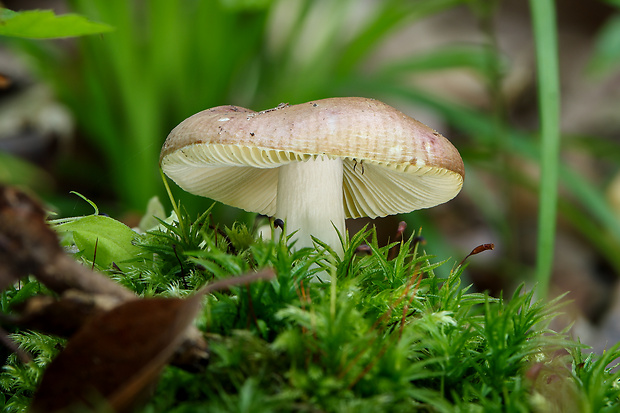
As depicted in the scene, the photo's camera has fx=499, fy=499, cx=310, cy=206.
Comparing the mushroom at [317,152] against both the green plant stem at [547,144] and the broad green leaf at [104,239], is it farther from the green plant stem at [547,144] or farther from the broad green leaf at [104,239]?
the green plant stem at [547,144]

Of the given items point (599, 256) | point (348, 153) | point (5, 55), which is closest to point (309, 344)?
point (348, 153)

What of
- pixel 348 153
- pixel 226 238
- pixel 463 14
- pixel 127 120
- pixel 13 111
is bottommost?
pixel 13 111

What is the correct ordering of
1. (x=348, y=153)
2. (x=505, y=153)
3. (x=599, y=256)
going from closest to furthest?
1. (x=348, y=153)
2. (x=505, y=153)
3. (x=599, y=256)

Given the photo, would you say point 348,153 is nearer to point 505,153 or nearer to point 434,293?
point 434,293

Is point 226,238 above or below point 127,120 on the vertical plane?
above

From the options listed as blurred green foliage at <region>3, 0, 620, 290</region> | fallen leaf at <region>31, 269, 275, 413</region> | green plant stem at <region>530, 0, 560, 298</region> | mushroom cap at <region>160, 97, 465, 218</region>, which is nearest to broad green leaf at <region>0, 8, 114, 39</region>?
mushroom cap at <region>160, 97, 465, 218</region>

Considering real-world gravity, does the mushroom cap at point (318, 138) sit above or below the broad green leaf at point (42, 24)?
below

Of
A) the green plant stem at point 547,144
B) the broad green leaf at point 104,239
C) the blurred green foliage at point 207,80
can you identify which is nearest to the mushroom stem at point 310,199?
the broad green leaf at point 104,239
